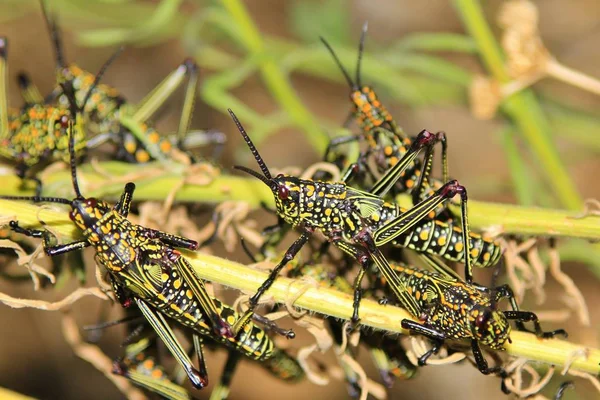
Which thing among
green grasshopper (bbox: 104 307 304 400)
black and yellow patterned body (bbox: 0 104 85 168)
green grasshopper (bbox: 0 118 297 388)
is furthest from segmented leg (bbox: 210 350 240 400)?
black and yellow patterned body (bbox: 0 104 85 168)

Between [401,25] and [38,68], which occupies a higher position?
[401,25]

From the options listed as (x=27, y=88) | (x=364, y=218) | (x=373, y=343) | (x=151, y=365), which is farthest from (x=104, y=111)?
(x=373, y=343)

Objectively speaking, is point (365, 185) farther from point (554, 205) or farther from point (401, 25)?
point (401, 25)

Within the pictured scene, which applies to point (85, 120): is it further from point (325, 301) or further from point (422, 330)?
point (422, 330)

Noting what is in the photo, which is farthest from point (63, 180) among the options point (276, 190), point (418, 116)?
point (418, 116)

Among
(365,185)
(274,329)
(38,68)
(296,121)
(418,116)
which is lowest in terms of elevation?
(274,329)
